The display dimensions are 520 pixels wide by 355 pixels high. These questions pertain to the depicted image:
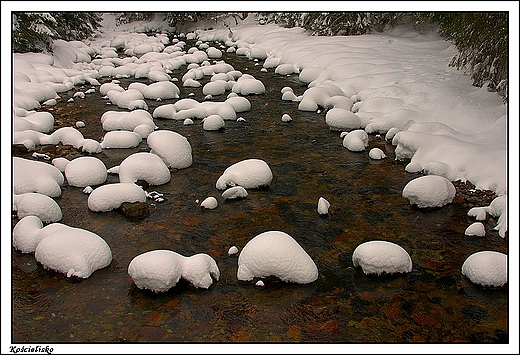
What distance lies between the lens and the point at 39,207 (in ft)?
15.7

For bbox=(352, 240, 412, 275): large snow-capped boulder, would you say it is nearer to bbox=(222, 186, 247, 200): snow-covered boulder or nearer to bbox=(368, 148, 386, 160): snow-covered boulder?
bbox=(222, 186, 247, 200): snow-covered boulder

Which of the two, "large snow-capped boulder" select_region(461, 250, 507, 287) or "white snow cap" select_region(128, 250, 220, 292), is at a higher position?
"large snow-capped boulder" select_region(461, 250, 507, 287)

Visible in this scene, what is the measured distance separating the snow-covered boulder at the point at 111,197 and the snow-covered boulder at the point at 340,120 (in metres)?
3.36

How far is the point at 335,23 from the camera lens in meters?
13.1

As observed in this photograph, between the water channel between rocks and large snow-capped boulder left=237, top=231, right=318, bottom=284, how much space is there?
9 cm

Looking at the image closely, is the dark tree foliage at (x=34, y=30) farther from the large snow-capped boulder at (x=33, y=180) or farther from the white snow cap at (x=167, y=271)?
the white snow cap at (x=167, y=271)

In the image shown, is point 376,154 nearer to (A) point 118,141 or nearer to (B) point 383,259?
(B) point 383,259

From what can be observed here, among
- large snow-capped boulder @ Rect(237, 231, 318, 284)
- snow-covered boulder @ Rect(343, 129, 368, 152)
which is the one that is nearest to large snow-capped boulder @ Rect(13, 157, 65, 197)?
large snow-capped boulder @ Rect(237, 231, 318, 284)

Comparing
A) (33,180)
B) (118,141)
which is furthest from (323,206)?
(118,141)

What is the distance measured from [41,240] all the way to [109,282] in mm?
830

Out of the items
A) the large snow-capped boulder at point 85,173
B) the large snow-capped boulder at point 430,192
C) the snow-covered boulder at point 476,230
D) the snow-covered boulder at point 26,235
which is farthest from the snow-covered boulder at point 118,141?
the snow-covered boulder at point 476,230

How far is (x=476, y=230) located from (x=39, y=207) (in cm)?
432

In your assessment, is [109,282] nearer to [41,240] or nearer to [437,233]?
[41,240]

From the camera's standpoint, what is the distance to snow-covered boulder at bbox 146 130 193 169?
609 cm
